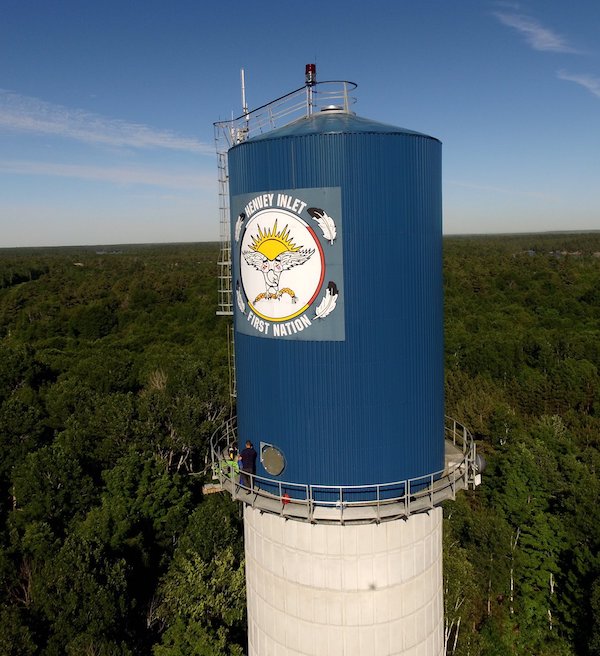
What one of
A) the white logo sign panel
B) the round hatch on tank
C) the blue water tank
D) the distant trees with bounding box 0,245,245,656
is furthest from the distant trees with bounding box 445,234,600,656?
the white logo sign panel

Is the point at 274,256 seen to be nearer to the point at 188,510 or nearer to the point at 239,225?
the point at 239,225

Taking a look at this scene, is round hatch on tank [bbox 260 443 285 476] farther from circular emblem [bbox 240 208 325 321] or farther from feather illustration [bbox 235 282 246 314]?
feather illustration [bbox 235 282 246 314]

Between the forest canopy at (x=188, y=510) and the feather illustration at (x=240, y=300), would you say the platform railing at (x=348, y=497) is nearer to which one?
the feather illustration at (x=240, y=300)

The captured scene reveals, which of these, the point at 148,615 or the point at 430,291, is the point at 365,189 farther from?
the point at 148,615

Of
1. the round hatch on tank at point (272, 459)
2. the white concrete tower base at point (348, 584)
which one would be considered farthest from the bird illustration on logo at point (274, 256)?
the white concrete tower base at point (348, 584)

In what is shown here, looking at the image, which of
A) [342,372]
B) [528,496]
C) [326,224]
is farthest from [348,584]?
[528,496]

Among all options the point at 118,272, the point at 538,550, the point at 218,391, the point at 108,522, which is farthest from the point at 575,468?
the point at 118,272

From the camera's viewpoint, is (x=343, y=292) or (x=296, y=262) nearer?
(x=343, y=292)

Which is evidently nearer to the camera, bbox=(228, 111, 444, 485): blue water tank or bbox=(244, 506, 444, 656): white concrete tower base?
bbox=(228, 111, 444, 485): blue water tank
